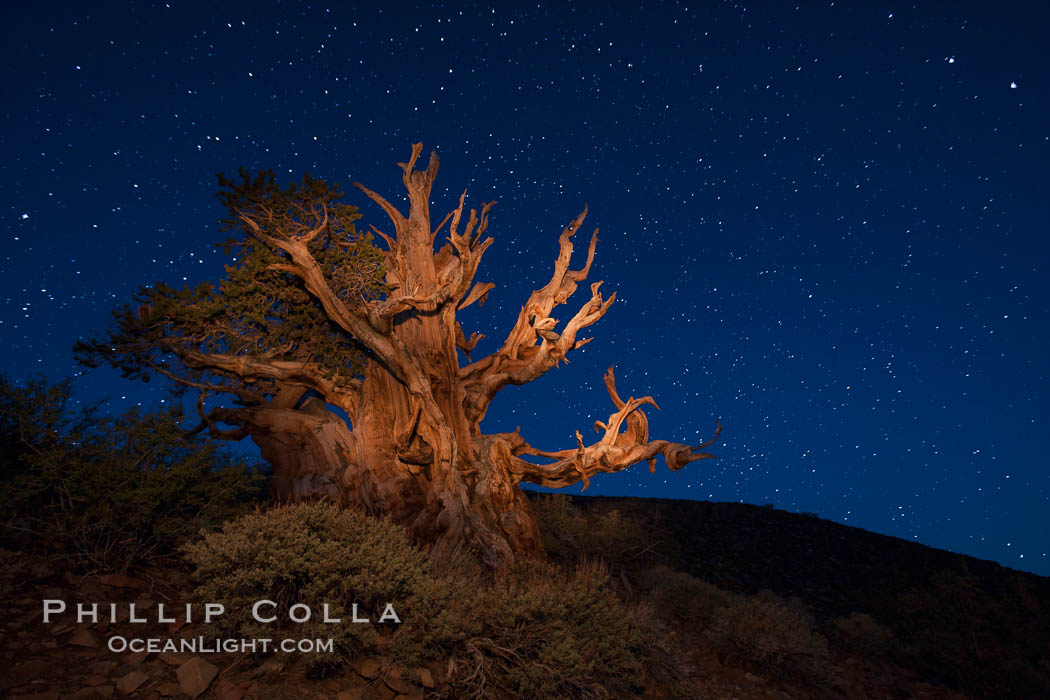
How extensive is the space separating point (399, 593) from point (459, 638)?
790 millimetres

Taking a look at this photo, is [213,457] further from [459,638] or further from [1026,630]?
[1026,630]

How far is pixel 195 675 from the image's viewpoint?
4.63 metres

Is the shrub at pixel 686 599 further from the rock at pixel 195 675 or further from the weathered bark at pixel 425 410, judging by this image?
the rock at pixel 195 675

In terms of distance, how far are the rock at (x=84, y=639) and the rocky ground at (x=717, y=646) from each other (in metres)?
0.01

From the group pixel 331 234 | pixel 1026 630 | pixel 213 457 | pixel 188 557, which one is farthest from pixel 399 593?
pixel 1026 630

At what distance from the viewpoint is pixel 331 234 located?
12.3 meters

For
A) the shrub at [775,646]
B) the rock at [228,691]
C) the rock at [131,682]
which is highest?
the rock at [131,682]

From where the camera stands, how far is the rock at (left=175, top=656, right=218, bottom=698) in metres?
4.53

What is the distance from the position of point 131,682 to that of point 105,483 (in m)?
3.27

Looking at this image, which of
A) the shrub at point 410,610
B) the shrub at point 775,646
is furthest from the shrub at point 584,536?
the shrub at point 410,610

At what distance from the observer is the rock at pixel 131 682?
444 centimetres

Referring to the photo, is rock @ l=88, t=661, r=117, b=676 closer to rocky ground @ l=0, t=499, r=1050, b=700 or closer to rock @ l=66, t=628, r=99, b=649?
rocky ground @ l=0, t=499, r=1050, b=700

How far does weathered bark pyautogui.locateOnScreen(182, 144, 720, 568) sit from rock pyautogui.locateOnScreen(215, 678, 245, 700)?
5.50m

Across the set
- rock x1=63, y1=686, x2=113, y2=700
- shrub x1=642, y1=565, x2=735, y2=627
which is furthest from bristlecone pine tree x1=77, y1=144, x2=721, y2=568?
rock x1=63, y1=686, x2=113, y2=700
